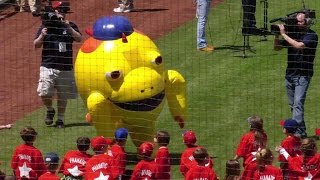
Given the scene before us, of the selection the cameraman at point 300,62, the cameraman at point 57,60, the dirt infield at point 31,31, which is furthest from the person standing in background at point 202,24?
the cameraman at point 300,62

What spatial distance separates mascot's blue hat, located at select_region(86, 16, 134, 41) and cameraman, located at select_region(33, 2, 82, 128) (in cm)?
113

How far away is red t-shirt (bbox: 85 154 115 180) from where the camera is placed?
420 inches

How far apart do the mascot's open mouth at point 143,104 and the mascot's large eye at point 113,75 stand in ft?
1.06

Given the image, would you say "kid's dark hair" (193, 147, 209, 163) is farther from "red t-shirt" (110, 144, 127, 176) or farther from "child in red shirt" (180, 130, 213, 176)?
"red t-shirt" (110, 144, 127, 176)

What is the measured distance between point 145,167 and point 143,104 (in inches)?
52.6

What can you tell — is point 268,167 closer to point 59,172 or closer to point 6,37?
point 59,172

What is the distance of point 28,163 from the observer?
11102 millimetres

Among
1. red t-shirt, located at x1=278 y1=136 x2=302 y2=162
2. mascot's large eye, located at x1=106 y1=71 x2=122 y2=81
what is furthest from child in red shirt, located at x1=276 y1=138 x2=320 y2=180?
mascot's large eye, located at x1=106 y1=71 x2=122 y2=81

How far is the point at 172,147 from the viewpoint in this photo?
12953mm

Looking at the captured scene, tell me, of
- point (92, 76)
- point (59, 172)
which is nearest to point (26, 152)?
point (59, 172)

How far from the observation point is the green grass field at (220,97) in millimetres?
13109

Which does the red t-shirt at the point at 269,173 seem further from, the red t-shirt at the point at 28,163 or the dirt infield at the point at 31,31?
the dirt infield at the point at 31,31

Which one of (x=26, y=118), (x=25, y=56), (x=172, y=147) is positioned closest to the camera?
(x=172, y=147)

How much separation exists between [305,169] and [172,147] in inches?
103
